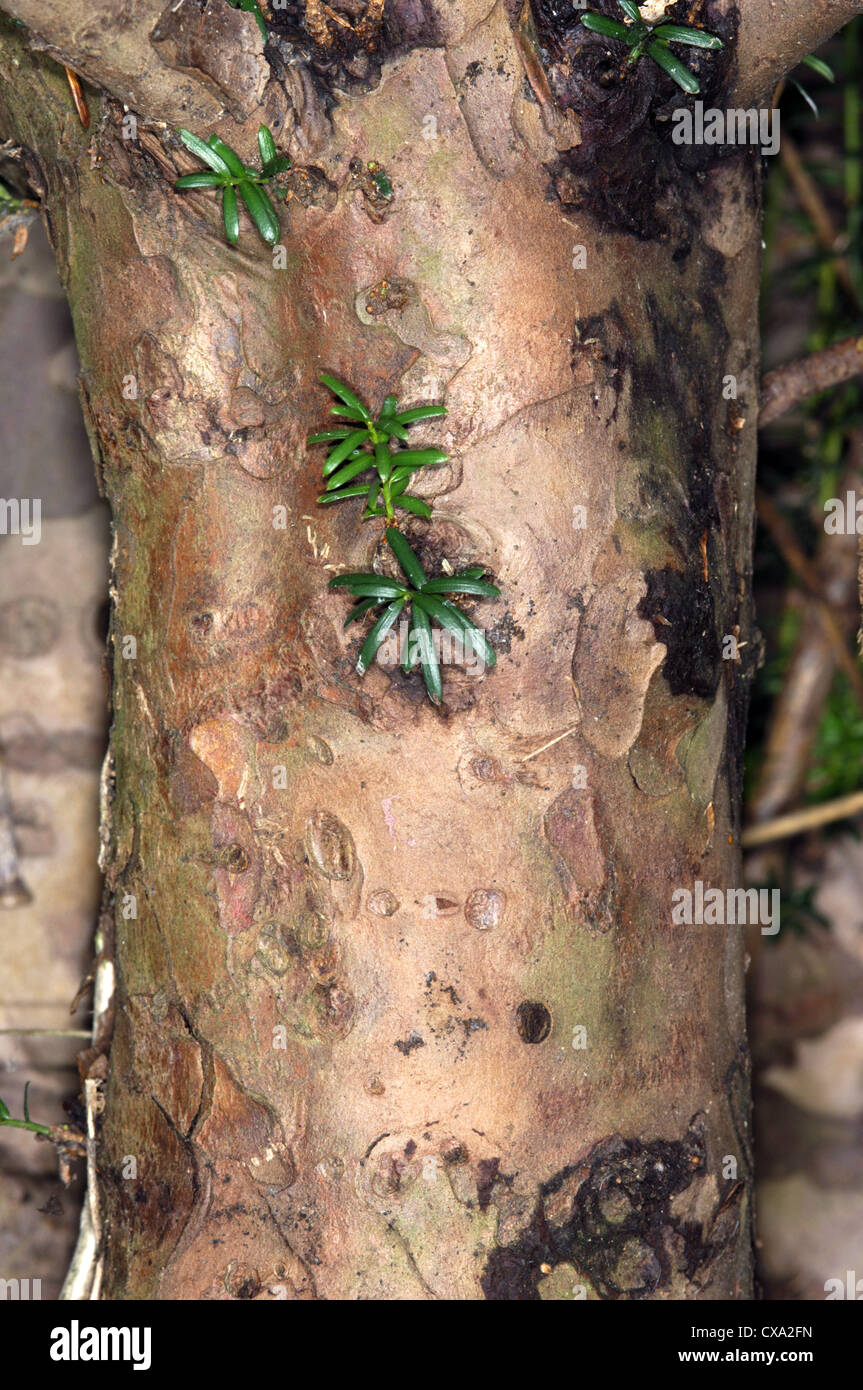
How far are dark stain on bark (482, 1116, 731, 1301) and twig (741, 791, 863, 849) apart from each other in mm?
1462

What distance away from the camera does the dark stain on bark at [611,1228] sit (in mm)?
1552

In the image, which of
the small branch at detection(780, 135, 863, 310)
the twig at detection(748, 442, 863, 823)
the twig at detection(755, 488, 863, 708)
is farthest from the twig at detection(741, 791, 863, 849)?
the small branch at detection(780, 135, 863, 310)

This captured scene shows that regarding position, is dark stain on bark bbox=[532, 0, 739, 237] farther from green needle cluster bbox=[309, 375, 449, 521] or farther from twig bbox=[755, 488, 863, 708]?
twig bbox=[755, 488, 863, 708]

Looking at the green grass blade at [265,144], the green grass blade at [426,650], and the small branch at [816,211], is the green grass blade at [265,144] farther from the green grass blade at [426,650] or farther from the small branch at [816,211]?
the small branch at [816,211]

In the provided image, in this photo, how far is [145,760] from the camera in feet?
5.44

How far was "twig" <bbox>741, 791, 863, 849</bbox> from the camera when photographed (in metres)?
2.97

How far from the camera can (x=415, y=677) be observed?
1479 mm

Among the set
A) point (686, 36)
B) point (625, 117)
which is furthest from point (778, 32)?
point (625, 117)

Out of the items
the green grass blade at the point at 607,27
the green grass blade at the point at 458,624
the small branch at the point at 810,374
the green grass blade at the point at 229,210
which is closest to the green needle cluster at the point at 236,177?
the green grass blade at the point at 229,210

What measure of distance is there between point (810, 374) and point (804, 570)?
1123 mm

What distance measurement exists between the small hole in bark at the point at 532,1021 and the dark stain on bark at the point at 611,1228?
7.8 inches

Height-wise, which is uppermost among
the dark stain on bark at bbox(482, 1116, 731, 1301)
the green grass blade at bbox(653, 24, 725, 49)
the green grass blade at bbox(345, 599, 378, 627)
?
the green grass blade at bbox(653, 24, 725, 49)

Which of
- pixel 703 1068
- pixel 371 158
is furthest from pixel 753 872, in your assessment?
pixel 371 158

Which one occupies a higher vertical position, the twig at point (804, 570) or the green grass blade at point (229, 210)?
the twig at point (804, 570)
